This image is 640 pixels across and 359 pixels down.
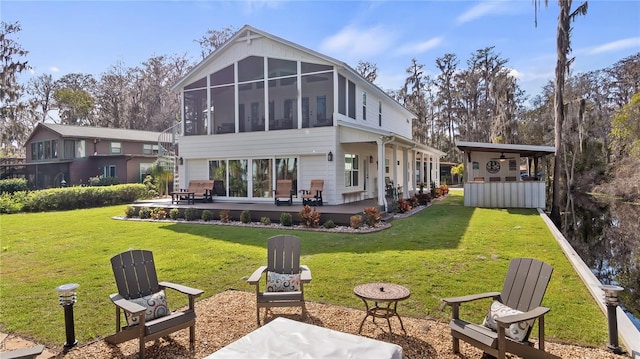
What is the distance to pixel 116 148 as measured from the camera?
89.5ft

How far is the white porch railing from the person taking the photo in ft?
49.2

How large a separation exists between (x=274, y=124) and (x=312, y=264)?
348 inches

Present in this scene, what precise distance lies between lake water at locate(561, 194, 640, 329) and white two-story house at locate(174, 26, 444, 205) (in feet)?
20.0

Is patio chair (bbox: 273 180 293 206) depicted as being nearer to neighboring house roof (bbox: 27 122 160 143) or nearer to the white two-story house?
the white two-story house

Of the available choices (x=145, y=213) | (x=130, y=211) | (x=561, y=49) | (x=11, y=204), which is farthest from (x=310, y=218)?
(x=11, y=204)

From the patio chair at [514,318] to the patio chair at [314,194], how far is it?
9334mm

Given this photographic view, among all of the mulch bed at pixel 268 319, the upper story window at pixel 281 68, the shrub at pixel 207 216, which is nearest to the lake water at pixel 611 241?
the mulch bed at pixel 268 319

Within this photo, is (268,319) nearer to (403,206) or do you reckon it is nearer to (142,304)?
(142,304)

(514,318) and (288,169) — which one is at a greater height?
(288,169)

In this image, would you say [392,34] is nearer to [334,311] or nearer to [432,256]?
[432,256]

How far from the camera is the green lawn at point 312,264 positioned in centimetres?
430

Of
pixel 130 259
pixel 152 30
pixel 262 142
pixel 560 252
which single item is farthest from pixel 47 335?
pixel 152 30

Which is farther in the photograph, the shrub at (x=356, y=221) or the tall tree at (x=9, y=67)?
the tall tree at (x=9, y=67)

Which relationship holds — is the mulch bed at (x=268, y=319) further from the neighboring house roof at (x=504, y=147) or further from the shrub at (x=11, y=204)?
the shrub at (x=11, y=204)
